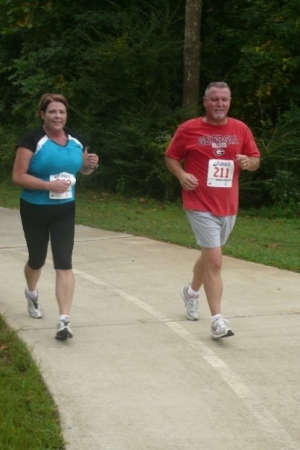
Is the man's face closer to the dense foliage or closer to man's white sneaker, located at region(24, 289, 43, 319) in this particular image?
man's white sneaker, located at region(24, 289, 43, 319)

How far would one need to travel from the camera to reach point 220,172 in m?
7.11

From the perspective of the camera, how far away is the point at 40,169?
6.96 meters

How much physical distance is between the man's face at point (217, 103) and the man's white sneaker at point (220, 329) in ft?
4.71

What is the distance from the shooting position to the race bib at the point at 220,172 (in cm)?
710

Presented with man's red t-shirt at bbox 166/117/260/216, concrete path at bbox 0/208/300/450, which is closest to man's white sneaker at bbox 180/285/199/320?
concrete path at bbox 0/208/300/450

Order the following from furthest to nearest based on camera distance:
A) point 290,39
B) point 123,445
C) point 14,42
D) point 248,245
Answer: point 14,42
point 290,39
point 248,245
point 123,445

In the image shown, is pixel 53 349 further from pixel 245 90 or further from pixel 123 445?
pixel 245 90

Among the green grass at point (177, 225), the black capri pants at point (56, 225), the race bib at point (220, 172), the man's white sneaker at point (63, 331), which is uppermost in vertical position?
the race bib at point (220, 172)

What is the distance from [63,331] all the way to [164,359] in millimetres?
775

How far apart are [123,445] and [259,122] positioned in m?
14.8

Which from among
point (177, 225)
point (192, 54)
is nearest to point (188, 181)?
point (177, 225)

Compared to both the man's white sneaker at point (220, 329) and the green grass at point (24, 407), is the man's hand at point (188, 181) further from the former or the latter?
the green grass at point (24, 407)

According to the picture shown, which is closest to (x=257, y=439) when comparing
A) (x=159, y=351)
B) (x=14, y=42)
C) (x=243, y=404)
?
(x=243, y=404)

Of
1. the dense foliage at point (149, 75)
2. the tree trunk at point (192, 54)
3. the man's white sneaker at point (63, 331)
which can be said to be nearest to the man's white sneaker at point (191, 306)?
the man's white sneaker at point (63, 331)
